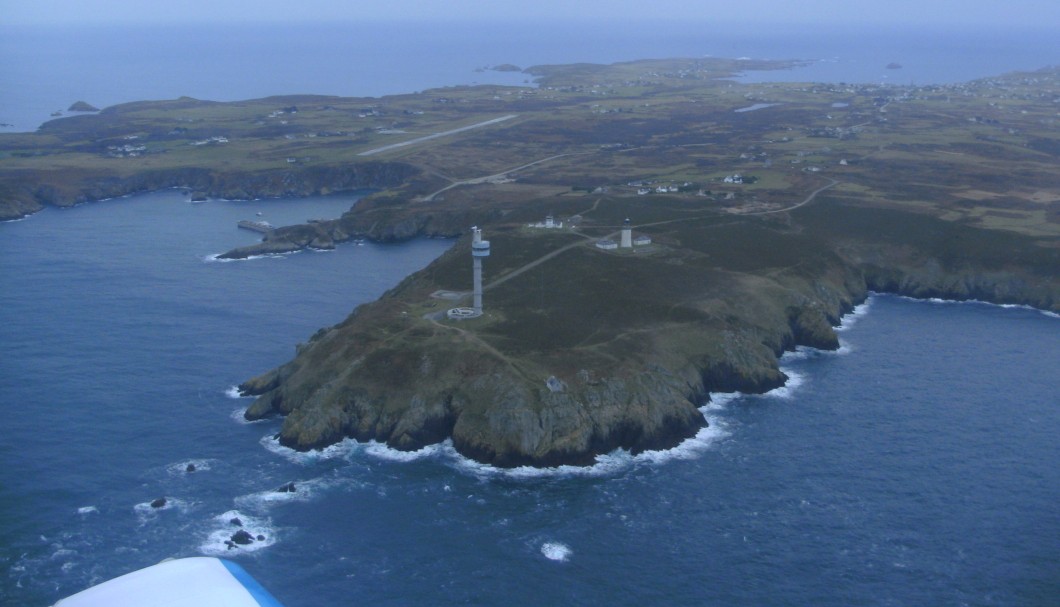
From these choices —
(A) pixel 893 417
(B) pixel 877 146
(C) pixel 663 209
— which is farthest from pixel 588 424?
(B) pixel 877 146

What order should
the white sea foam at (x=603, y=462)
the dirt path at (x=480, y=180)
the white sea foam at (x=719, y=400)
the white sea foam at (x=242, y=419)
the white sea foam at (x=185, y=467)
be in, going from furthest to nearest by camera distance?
the dirt path at (x=480, y=180) < the white sea foam at (x=719, y=400) < the white sea foam at (x=242, y=419) < the white sea foam at (x=603, y=462) < the white sea foam at (x=185, y=467)

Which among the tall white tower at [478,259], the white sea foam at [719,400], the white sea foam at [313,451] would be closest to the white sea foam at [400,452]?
the white sea foam at [313,451]

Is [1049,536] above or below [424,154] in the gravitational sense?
below

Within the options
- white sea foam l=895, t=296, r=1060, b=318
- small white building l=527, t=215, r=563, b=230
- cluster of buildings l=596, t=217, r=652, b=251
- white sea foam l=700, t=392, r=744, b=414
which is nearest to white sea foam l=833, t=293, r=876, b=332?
white sea foam l=895, t=296, r=1060, b=318

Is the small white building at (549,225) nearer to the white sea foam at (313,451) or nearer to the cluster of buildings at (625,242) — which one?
the cluster of buildings at (625,242)

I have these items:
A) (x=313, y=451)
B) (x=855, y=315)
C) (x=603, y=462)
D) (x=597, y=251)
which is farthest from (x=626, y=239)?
(x=313, y=451)

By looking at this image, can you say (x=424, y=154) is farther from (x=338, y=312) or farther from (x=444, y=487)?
(x=444, y=487)
